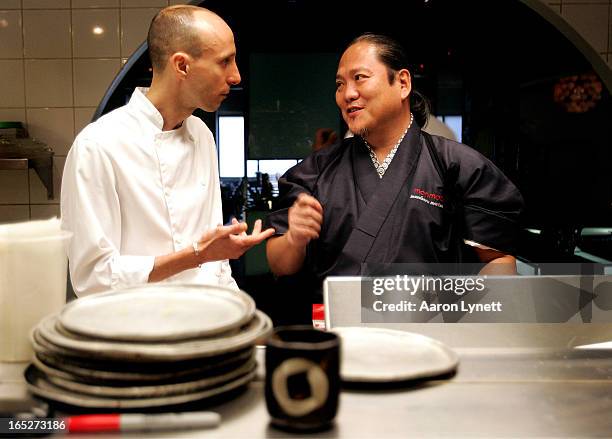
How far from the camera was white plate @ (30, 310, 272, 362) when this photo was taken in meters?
0.71

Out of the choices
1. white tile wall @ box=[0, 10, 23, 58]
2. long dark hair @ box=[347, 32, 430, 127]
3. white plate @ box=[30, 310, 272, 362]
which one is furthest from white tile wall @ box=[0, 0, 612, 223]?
white plate @ box=[30, 310, 272, 362]

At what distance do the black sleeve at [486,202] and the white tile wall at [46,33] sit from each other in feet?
7.65

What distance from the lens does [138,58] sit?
3.32 meters

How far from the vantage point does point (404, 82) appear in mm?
1981

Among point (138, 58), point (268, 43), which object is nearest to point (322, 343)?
point (138, 58)

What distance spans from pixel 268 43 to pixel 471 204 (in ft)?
8.63

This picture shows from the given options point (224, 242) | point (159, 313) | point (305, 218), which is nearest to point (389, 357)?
point (159, 313)

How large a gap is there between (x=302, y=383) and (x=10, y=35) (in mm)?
3201

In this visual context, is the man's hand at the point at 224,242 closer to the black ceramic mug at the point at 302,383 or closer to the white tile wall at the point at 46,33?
the black ceramic mug at the point at 302,383

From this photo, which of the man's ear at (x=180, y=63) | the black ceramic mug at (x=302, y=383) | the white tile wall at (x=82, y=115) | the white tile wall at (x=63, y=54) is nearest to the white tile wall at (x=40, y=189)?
the white tile wall at (x=63, y=54)

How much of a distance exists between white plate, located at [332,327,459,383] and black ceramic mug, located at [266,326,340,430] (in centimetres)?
10

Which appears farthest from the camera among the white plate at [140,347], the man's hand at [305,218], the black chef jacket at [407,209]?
the black chef jacket at [407,209]

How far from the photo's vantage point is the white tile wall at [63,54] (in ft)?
10.7

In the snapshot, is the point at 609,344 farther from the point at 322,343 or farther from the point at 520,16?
the point at 520,16
